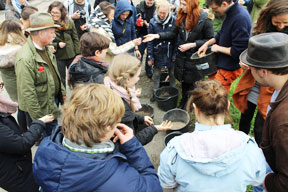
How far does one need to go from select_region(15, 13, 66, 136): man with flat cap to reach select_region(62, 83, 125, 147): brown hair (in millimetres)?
1630

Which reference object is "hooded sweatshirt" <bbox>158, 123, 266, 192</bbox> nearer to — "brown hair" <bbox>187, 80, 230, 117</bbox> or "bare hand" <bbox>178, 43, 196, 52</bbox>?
"brown hair" <bbox>187, 80, 230, 117</bbox>

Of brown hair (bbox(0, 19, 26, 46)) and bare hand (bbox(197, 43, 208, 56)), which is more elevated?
brown hair (bbox(0, 19, 26, 46))

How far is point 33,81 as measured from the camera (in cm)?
266

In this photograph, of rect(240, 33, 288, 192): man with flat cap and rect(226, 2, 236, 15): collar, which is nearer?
rect(240, 33, 288, 192): man with flat cap

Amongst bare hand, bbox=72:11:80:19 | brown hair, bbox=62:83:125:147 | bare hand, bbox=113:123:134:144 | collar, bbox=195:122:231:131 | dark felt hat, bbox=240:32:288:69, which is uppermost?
dark felt hat, bbox=240:32:288:69

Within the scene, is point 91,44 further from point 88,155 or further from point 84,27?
point 84,27

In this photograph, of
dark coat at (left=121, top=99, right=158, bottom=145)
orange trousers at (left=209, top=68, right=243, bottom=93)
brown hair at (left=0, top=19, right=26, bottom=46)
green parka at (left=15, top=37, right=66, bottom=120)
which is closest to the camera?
dark coat at (left=121, top=99, right=158, bottom=145)

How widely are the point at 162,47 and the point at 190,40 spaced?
75cm

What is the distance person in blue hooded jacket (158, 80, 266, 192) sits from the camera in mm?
1304

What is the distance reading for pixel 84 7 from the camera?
Answer: 4984 millimetres

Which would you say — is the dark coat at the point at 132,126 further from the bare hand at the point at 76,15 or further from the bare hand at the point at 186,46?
the bare hand at the point at 76,15

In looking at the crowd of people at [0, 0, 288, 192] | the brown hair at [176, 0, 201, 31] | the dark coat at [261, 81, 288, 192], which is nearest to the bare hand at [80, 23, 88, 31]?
the crowd of people at [0, 0, 288, 192]

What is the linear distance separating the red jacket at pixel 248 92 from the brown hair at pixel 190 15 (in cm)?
130

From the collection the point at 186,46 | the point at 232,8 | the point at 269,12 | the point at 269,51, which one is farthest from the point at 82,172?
the point at 186,46
